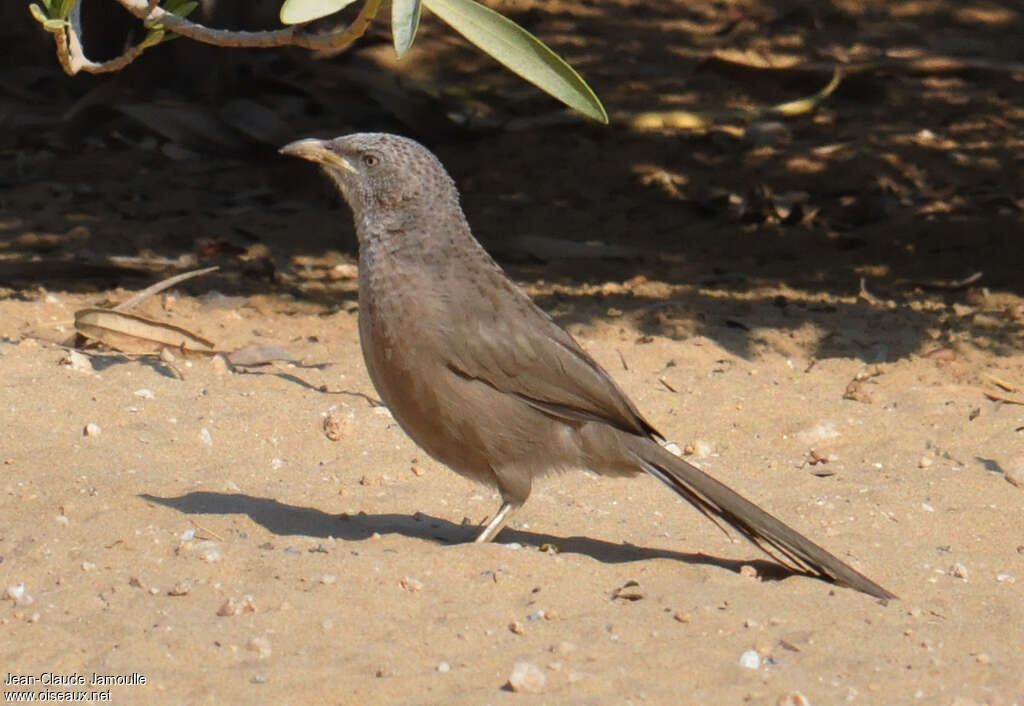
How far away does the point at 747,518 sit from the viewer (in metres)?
5.01

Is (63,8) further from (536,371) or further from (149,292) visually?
(149,292)

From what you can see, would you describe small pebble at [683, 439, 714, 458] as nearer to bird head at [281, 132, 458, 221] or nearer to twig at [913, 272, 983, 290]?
bird head at [281, 132, 458, 221]

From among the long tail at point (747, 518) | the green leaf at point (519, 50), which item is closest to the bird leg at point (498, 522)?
the long tail at point (747, 518)

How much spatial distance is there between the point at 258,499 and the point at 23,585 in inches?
45.6

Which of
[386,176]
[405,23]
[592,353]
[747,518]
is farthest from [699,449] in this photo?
[405,23]

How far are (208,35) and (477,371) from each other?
63.1 inches

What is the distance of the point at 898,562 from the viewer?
17.1 feet

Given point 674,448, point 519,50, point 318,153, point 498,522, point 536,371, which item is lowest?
point 674,448

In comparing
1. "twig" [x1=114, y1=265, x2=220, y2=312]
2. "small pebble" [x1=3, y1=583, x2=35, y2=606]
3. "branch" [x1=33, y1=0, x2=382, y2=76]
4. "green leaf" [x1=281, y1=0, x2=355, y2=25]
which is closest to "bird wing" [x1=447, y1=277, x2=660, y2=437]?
"branch" [x1=33, y1=0, x2=382, y2=76]

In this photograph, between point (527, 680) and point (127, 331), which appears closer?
point (527, 680)

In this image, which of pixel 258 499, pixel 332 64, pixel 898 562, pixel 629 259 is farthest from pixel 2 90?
pixel 898 562

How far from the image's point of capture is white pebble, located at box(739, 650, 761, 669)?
4.11 m

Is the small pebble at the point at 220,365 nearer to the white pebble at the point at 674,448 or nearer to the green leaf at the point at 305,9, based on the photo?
the white pebble at the point at 674,448

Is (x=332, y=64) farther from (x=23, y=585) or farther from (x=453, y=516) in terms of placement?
(x=23, y=585)
